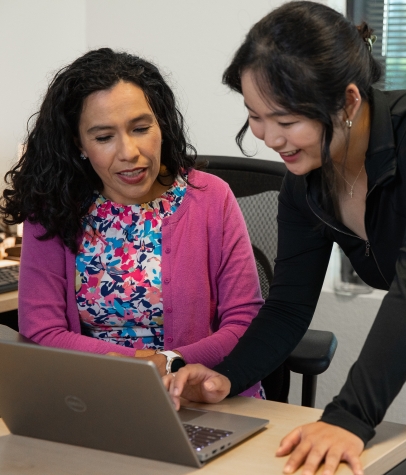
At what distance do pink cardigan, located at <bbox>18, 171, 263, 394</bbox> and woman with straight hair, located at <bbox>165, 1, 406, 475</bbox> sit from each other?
0.22 meters

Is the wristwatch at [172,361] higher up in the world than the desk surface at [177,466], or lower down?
lower down

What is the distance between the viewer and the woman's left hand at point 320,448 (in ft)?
3.14

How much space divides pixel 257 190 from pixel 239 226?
0.50 feet

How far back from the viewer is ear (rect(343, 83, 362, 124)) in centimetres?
112

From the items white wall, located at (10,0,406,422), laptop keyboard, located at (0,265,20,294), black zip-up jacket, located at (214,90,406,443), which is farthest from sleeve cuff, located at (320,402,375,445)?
white wall, located at (10,0,406,422)

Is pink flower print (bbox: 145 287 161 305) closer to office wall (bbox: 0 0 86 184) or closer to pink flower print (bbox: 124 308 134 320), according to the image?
pink flower print (bbox: 124 308 134 320)

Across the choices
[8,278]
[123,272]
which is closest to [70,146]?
[123,272]

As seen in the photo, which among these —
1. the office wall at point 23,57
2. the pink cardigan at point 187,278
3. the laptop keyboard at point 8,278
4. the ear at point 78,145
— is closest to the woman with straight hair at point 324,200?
the pink cardigan at point 187,278

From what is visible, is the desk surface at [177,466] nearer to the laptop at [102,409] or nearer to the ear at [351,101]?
the laptop at [102,409]

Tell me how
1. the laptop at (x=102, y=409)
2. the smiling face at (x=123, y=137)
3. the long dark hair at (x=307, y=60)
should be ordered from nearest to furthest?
the laptop at (x=102, y=409) → the long dark hair at (x=307, y=60) → the smiling face at (x=123, y=137)

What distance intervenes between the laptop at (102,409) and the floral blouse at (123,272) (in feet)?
1.53

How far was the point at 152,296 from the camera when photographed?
1576 millimetres

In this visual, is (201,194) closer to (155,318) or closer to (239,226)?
(239,226)

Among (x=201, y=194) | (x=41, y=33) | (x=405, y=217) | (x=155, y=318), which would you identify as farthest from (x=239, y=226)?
(x=41, y=33)
